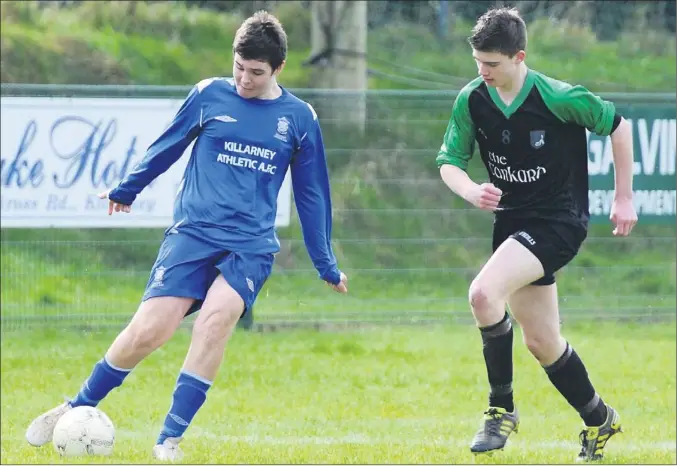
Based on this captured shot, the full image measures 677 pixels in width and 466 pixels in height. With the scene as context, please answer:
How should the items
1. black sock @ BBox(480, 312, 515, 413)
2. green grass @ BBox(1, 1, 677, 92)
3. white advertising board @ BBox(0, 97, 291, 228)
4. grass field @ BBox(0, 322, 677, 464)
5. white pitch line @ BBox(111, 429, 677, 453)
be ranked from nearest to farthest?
black sock @ BBox(480, 312, 515, 413) < grass field @ BBox(0, 322, 677, 464) < white pitch line @ BBox(111, 429, 677, 453) < white advertising board @ BBox(0, 97, 291, 228) < green grass @ BBox(1, 1, 677, 92)

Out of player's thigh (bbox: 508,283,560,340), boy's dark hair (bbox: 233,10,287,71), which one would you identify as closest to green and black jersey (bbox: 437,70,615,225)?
player's thigh (bbox: 508,283,560,340)

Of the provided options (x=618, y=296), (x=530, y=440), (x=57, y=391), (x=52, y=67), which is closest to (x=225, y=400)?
(x=57, y=391)

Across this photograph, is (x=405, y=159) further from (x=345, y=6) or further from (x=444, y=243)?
(x=345, y=6)

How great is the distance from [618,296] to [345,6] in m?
5.10

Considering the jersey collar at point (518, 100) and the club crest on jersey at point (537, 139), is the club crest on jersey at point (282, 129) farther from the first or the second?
the club crest on jersey at point (537, 139)

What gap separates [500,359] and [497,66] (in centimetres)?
134

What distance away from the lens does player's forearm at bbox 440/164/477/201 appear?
19.3 ft

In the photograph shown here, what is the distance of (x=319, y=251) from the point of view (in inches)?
249

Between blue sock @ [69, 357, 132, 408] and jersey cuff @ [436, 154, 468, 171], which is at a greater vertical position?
jersey cuff @ [436, 154, 468, 171]

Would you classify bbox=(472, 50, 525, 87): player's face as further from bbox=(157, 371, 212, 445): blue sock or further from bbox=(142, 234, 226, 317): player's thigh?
bbox=(157, 371, 212, 445): blue sock

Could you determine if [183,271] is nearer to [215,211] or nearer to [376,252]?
[215,211]

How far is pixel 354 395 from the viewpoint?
29.2ft

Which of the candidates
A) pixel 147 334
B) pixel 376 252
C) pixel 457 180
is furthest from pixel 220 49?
pixel 147 334

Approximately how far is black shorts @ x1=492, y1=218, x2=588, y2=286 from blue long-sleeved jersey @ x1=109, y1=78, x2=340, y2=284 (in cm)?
101
